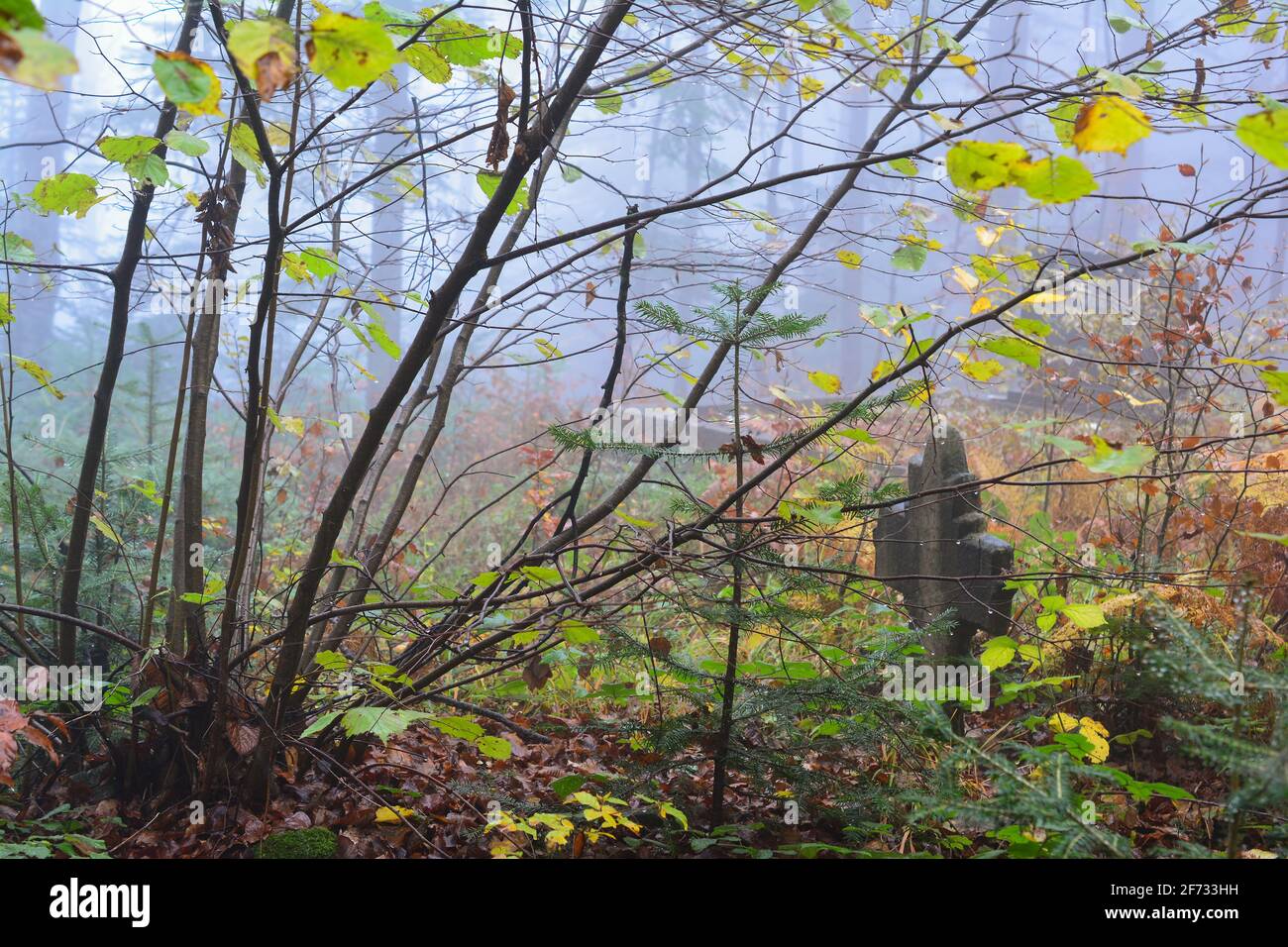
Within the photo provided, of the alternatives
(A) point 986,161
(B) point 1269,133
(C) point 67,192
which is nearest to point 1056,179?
(A) point 986,161

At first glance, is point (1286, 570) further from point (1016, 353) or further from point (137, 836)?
point (137, 836)

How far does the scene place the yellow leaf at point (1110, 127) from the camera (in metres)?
1.40

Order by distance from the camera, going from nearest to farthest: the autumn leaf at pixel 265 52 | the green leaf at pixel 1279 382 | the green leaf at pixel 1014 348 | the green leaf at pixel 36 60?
1. the green leaf at pixel 36 60
2. the autumn leaf at pixel 265 52
3. the green leaf at pixel 1279 382
4. the green leaf at pixel 1014 348

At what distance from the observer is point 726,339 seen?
8.11 feet

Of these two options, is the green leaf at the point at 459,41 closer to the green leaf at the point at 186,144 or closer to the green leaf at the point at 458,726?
the green leaf at the point at 186,144

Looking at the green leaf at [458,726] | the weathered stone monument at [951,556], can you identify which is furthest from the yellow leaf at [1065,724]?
the green leaf at [458,726]

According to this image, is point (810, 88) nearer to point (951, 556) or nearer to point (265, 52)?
point (265, 52)

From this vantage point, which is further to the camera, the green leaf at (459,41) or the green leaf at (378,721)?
the green leaf at (459,41)

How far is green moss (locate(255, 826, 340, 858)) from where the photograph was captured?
2.29 metres

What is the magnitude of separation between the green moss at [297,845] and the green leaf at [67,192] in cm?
175
